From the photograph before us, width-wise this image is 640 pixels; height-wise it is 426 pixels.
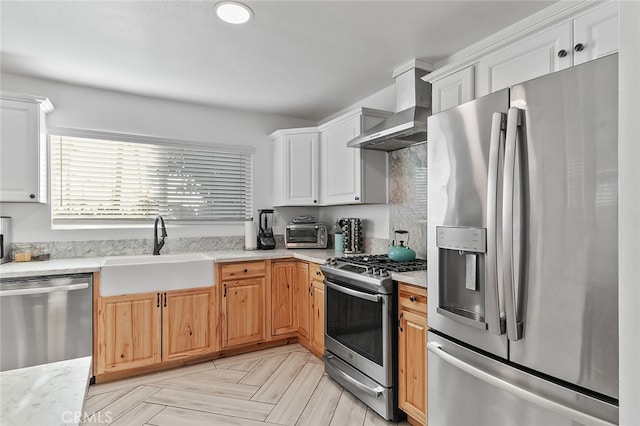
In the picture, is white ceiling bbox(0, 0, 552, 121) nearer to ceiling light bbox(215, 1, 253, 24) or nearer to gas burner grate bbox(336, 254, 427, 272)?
ceiling light bbox(215, 1, 253, 24)

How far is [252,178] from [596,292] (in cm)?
342

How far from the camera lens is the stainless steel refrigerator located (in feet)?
3.84

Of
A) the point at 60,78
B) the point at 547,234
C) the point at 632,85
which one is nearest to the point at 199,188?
the point at 60,78

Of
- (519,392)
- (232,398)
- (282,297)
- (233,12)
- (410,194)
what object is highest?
(233,12)

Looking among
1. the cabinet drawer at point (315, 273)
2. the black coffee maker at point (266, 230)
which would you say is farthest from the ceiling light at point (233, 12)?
the black coffee maker at point (266, 230)

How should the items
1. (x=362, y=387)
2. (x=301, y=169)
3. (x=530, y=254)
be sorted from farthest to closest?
1. (x=301, y=169)
2. (x=362, y=387)
3. (x=530, y=254)

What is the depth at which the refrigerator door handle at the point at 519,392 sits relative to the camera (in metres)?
1.21

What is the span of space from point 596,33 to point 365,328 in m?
1.99

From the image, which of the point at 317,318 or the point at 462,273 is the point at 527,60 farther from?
the point at 317,318

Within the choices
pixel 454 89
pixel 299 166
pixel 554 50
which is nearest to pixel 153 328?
pixel 299 166

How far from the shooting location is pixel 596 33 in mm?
1563

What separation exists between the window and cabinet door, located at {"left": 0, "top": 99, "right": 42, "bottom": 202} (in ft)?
1.11

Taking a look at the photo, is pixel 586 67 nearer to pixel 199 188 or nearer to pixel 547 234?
pixel 547 234

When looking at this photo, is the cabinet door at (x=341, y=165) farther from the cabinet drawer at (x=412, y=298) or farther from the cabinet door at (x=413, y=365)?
the cabinet door at (x=413, y=365)
